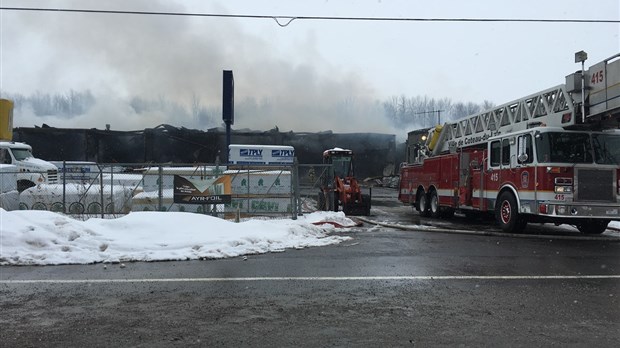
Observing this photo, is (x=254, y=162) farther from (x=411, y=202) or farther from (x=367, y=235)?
(x=367, y=235)

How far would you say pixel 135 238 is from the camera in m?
9.30

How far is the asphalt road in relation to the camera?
167 inches

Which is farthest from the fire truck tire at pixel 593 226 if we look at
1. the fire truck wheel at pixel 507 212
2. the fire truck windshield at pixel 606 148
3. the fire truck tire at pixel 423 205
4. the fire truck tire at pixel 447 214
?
the fire truck tire at pixel 423 205

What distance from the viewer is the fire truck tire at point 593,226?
40.4 ft

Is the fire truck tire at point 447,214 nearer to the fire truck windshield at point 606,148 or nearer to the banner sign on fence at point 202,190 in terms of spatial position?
the fire truck windshield at point 606,148

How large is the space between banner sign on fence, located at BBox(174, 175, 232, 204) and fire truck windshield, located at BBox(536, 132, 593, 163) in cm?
813

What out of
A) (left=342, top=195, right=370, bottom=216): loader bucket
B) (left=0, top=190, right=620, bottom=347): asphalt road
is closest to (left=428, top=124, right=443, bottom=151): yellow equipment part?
(left=342, top=195, right=370, bottom=216): loader bucket

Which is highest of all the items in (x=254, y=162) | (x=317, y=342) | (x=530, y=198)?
(x=254, y=162)

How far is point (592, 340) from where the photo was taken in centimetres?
417

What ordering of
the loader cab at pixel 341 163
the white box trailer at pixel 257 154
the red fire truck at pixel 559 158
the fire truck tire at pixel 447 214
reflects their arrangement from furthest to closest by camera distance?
the white box trailer at pixel 257 154 → the loader cab at pixel 341 163 → the fire truck tire at pixel 447 214 → the red fire truck at pixel 559 158

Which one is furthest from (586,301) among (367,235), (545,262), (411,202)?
(411,202)

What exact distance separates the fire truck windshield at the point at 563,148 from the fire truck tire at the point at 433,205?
558cm

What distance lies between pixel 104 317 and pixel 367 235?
303 inches

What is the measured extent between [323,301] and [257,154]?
14.5 m
